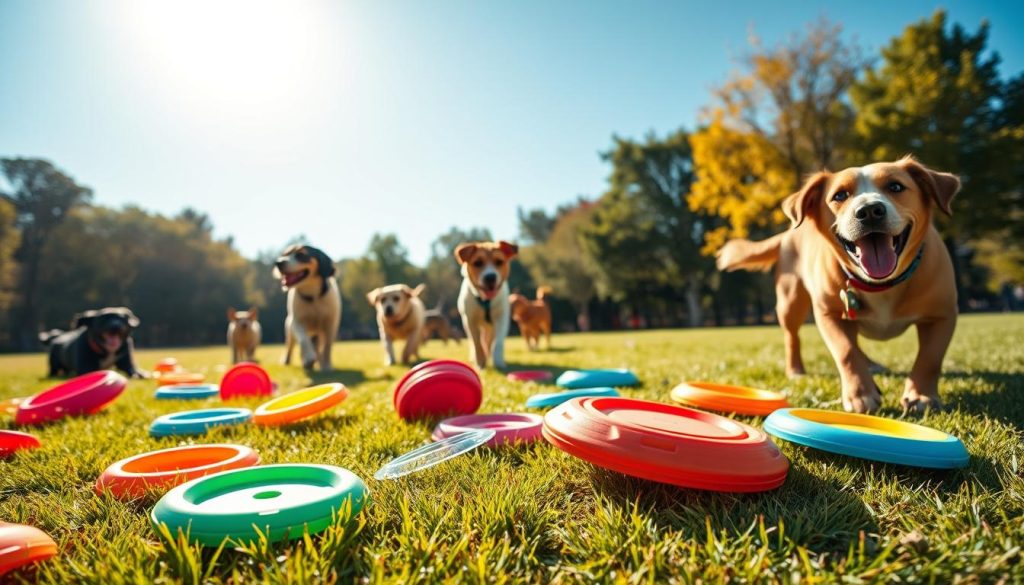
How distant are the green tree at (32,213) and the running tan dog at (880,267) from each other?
59575 mm

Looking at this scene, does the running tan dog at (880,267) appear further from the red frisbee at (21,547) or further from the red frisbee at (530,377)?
the red frisbee at (21,547)

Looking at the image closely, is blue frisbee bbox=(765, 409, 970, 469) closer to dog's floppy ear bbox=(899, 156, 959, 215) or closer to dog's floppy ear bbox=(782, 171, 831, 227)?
dog's floppy ear bbox=(782, 171, 831, 227)

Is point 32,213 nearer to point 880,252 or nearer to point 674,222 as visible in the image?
point 674,222

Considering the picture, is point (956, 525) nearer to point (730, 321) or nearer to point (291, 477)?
point (291, 477)

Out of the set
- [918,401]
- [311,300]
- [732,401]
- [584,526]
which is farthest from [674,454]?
[311,300]

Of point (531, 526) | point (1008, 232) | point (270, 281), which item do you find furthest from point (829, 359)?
point (270, 281)

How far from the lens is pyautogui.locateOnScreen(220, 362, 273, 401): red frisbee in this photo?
5.04 metres

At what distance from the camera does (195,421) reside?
3303mm

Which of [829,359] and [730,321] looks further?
[730,321]

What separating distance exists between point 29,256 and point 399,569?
62401 mm

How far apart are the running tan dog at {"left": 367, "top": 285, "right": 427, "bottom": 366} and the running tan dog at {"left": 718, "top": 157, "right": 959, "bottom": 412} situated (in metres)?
6.56

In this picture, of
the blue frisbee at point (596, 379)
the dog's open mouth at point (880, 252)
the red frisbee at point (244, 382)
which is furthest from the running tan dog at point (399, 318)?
the dog's open mouth at point (880, 252)

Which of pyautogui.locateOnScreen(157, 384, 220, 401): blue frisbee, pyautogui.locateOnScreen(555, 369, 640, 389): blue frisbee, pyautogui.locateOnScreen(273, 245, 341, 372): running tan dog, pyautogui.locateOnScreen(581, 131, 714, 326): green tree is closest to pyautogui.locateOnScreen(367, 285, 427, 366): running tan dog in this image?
pyautogui.locateOnScreen(273, 245, 341, 372): running tan dog

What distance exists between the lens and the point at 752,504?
1.76 metres
